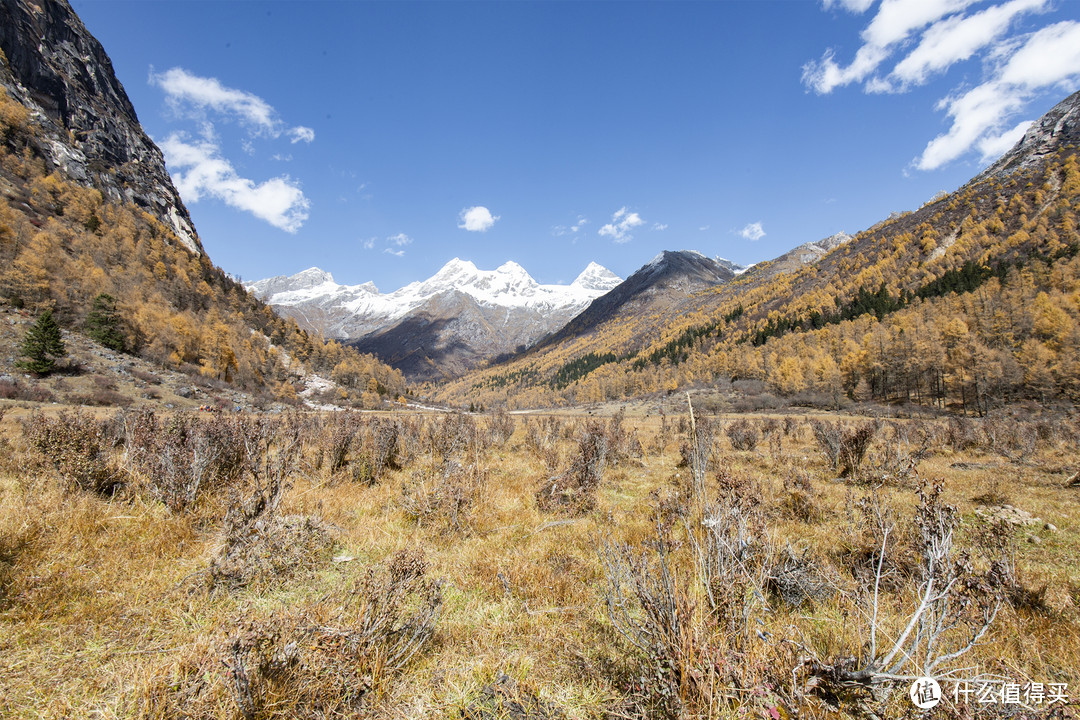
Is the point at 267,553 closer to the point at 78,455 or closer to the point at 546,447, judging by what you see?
the point at 78,455

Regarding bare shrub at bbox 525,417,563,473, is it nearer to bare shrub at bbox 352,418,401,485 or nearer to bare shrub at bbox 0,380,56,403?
bare shrub at bbox 352,418,401,485

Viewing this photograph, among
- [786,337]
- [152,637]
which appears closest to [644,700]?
[152,637]

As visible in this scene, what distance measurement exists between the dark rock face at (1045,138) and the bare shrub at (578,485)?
155266mm

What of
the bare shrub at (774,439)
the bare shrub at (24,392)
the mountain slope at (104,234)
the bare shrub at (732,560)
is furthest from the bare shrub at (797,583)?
the mountain slope at (104,234)

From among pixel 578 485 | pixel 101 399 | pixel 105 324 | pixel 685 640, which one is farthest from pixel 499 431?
pixel 105 324

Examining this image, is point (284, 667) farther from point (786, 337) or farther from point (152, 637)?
point (786, 337)

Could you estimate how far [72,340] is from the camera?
3412 cm

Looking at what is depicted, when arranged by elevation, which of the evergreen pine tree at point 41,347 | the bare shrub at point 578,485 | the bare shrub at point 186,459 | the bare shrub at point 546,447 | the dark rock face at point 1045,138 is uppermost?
the dark rock face at point 1045,138

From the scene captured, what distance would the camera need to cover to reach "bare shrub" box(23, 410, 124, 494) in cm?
553

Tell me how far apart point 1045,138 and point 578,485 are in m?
174

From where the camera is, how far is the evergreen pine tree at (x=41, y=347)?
2630 cm

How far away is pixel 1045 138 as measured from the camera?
101 metres

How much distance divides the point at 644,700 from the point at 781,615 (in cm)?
224

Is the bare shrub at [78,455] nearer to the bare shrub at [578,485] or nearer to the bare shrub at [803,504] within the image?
the bare shrub at [578,485]
